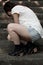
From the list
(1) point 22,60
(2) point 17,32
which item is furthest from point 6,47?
(1) point 22,60

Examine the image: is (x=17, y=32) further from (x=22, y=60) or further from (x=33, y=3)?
(x=33, y=3)

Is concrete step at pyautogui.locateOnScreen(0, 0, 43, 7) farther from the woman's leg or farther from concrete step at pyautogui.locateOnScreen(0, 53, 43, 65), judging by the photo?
concrete step at pyautogui.locateOnScreen(0, 53, 43, 65)

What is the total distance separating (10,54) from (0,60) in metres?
0.32

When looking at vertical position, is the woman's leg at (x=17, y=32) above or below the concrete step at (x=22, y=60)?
above

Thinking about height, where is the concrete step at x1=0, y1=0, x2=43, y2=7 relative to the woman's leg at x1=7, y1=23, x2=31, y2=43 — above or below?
below

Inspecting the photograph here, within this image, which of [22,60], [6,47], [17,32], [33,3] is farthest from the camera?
[33,3]

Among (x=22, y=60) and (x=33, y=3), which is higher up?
(x=33, y=3)

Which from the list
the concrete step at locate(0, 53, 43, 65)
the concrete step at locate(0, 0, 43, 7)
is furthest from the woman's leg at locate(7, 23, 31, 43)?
the concrete step at locate(0, 0, 43, 7)

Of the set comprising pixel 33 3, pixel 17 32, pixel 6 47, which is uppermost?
pixel 17 32

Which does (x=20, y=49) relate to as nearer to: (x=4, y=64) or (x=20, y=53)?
(x=20, y=53)

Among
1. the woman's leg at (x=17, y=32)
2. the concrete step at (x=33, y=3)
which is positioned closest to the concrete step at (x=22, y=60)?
the woman's leg at (x=17, y=32)

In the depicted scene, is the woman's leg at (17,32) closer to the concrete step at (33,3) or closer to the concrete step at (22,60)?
the concrete step at (22,60)

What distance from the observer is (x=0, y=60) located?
509 centimetres

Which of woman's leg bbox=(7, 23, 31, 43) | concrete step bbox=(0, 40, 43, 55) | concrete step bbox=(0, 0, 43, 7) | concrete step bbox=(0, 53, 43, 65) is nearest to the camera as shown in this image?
concrete step bbox=(0, 53, 43, 65)
